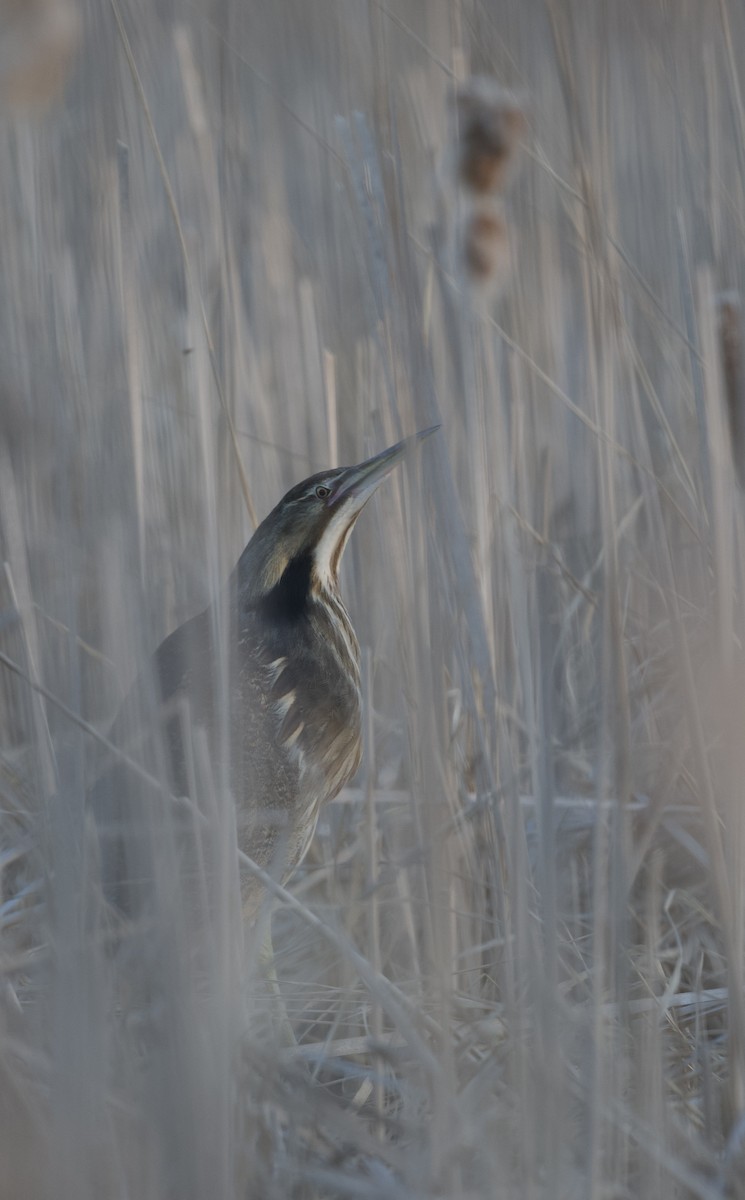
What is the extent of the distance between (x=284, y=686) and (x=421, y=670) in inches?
26.0

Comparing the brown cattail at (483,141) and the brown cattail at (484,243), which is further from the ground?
the brown cattail at (483,141)

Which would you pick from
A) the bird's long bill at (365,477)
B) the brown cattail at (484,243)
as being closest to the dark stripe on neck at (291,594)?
the bird's long bill at (365,477)

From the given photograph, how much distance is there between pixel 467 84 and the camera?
1.31 metres

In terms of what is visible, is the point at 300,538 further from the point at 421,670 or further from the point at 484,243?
the point at 421,670

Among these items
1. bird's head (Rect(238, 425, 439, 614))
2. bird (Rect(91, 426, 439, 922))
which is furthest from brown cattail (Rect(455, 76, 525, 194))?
bird's head (Rect(238, 425, 439, 614))

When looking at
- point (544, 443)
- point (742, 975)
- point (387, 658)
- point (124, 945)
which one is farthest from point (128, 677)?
Result: point (544, 443)

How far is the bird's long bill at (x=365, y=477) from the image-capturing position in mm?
1564

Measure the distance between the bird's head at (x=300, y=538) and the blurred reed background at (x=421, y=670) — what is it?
2.4 inches

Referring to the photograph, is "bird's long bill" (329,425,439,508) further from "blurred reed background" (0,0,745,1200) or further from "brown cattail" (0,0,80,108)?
"brown cattail" (0,0,80,108)

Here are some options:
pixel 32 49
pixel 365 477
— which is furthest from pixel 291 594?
pixel 32 49

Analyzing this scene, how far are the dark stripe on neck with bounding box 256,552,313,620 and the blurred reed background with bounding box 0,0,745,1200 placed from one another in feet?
0.30

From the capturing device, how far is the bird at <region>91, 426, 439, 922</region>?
153 cm

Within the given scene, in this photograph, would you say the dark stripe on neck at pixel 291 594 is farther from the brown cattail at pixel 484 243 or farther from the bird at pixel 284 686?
the brown cattail at pixel 484 243

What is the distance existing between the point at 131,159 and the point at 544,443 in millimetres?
888
